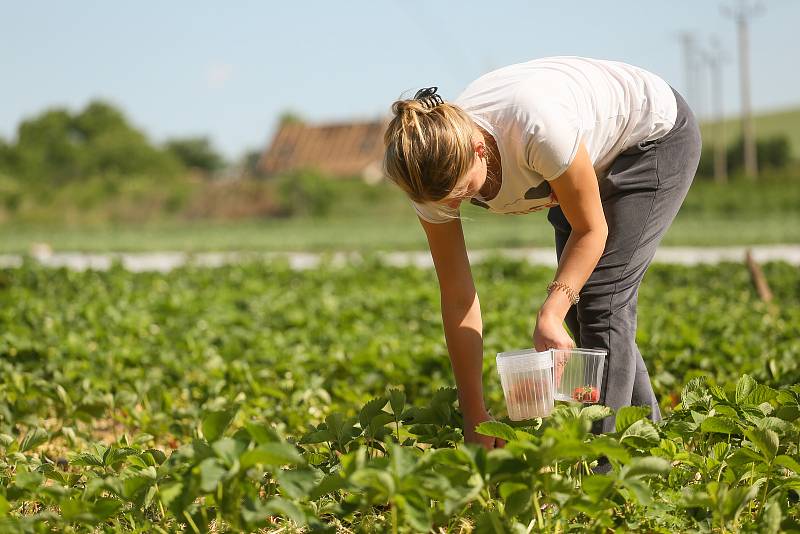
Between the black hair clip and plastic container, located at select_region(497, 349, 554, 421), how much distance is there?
2.16 ft

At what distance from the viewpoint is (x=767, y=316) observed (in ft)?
21.1

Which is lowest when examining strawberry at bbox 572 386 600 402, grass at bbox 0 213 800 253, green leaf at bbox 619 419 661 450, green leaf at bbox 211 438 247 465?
grass at bbox 0 213 800 253

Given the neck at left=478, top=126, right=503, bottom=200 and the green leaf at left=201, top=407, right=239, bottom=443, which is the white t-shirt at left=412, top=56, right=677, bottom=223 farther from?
the green leaf at left=201, top=407, right=239, bottom=443

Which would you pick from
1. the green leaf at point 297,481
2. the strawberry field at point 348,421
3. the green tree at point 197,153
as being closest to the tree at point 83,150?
the green tree at point 197,153

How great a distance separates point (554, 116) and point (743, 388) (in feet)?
3.00

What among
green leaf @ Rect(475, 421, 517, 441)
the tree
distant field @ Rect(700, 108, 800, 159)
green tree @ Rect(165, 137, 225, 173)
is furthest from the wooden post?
green tree @ Rect(165, 137, 225, 173)

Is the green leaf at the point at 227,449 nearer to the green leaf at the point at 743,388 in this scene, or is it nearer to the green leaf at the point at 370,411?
the green leaf at the point at 370,411

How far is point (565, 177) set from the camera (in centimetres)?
240

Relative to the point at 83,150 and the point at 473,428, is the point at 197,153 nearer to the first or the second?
the point at 83,150

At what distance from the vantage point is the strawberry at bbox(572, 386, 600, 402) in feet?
8.18

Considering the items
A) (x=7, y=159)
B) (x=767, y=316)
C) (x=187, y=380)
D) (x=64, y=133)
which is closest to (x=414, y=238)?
(x=767, y=316)

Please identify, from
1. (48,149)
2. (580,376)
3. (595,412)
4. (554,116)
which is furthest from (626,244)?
(48,149)

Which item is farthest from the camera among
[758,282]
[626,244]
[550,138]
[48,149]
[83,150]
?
[48,149]

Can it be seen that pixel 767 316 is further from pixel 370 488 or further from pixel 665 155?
pixel 370 488
